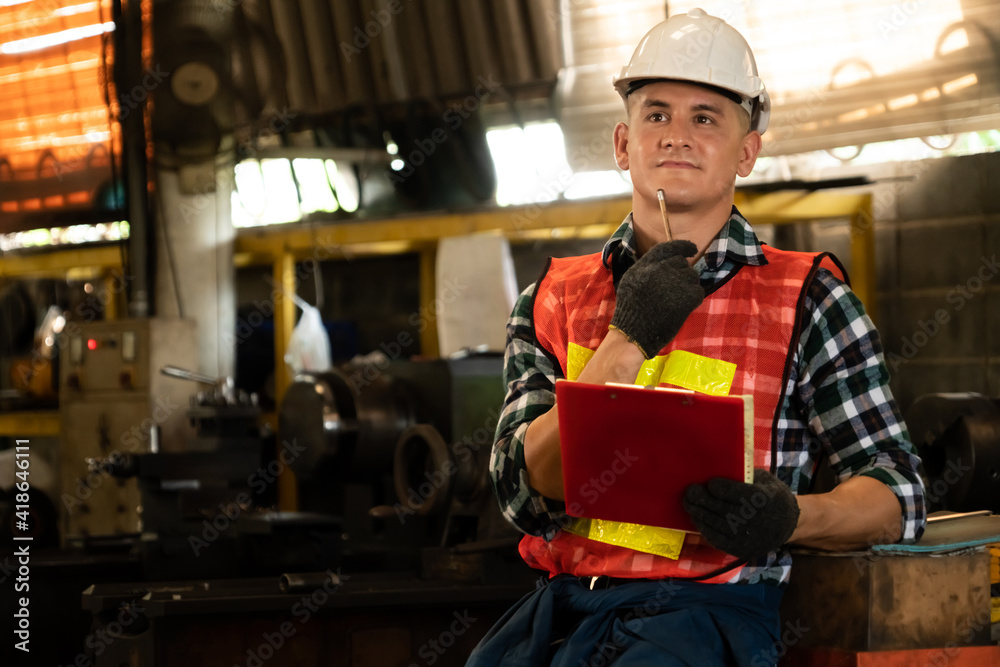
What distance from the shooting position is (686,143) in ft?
5.12

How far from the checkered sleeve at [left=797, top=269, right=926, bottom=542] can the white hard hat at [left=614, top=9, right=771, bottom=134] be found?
1.19 ft

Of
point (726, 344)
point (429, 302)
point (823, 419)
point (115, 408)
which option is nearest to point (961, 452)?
point (823, 419)

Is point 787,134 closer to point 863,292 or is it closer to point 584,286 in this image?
point 863,292

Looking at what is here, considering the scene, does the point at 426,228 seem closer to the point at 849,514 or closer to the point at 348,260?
the point at 348,260

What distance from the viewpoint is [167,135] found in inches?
191

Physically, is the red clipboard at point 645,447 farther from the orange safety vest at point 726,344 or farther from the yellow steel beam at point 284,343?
the yellow steel beam at point 284,343

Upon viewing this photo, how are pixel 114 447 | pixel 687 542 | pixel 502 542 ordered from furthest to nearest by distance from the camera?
1. pixel 114 447
2. pixel 502 542
3. pixel 687 542

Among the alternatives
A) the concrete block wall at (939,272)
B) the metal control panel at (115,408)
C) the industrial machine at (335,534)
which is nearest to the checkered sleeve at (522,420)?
the industrial machine at (335,534)

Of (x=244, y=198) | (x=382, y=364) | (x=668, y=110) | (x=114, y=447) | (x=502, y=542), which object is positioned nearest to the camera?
(x=668, y=110)

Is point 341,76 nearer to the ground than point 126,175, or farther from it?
farther from it

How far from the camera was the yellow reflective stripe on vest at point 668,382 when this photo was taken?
56.1 inches

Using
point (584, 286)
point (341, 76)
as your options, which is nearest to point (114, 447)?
point (341, 76)

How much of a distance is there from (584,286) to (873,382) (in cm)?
46

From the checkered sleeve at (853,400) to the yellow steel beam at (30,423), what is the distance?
4733 millimetres
